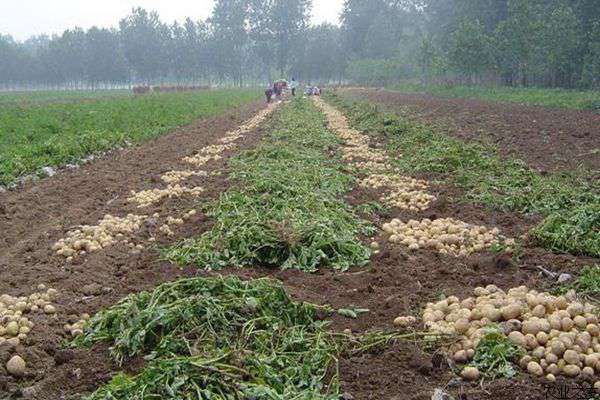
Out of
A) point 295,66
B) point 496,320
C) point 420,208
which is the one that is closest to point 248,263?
point 496,320

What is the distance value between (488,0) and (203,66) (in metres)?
61.5

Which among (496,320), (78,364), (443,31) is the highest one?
(443,31)

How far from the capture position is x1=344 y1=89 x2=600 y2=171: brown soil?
11164 mm

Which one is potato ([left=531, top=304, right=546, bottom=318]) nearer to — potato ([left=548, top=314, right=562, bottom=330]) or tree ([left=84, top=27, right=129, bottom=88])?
potato ([left=548, top=314, right=562, bottom=330])

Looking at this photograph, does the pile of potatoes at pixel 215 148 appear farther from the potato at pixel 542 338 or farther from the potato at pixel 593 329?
the potato at pixel 593 329

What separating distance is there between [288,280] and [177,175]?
5649 millimetres

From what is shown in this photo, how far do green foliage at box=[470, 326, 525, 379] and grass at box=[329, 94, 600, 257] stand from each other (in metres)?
2.38

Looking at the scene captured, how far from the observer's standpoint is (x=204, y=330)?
3996mm

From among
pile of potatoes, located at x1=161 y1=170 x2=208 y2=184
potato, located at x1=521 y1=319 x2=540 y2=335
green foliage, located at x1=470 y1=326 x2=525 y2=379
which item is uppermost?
potato, located at x1=521 y1=319 x2=540 y2=335

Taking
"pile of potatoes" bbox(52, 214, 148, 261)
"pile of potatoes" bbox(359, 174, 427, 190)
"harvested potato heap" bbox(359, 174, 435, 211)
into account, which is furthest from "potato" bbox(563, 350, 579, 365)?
"pile of potatoes" bbox(359, 174, 427, 190)

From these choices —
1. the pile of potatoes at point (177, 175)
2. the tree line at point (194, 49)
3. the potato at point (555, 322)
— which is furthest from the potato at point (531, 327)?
the tree line at point (194, 49)

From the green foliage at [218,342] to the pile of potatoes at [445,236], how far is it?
7.22ft

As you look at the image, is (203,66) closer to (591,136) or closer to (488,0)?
(488,0)

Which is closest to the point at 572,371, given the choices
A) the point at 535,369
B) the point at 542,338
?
the point at 535,369
